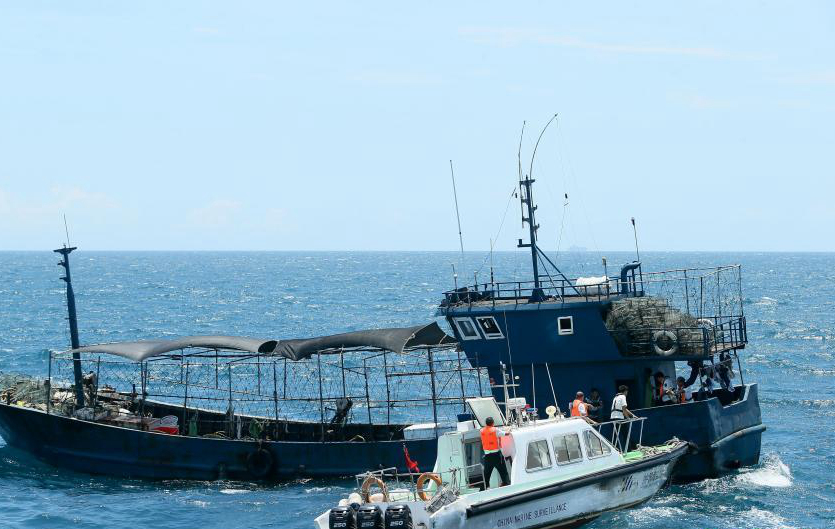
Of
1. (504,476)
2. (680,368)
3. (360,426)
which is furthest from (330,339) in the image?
(680,368)

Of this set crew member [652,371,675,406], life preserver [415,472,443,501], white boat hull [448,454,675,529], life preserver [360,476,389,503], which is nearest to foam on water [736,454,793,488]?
crew member [652,371,675,406]

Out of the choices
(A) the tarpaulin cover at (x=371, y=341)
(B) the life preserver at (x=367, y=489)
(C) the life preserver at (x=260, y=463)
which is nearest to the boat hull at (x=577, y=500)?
(B) the life preserver at (x=367, y=489)

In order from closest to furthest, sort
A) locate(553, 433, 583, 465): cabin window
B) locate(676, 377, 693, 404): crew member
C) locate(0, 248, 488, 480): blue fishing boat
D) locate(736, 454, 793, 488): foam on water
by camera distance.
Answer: locate(553, 433, 583, 465): cabin window → locate(736, 454, 793, 488): foam on water → locate(676, 377, 693, 404): crew member → locate(0, 248, 488, 480): blue fishing boat

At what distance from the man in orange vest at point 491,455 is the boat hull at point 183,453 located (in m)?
6.37

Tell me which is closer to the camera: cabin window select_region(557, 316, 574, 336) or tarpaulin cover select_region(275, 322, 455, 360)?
cabin window select_region(557, 316, 574, 336)

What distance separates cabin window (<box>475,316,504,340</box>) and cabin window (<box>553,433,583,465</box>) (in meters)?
5.93

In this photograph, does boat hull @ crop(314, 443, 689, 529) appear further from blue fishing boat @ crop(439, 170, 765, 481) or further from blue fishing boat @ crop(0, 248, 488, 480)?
blue fishing boat @ crop(0, 248, 488, 480)

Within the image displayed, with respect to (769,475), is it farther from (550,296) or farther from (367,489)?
(367,489)

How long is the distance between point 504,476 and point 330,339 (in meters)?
9.21

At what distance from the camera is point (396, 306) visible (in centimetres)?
10531

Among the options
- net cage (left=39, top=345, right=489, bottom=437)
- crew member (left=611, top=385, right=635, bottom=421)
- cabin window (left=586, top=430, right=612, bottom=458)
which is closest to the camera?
cabin window (left=586, top=430, right=612, bottom=458)

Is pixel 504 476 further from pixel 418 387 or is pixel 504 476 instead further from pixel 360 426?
pixel 418 387

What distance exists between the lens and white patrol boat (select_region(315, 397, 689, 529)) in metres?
22.3

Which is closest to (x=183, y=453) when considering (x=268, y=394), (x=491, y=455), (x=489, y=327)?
(x=489, y=327)
